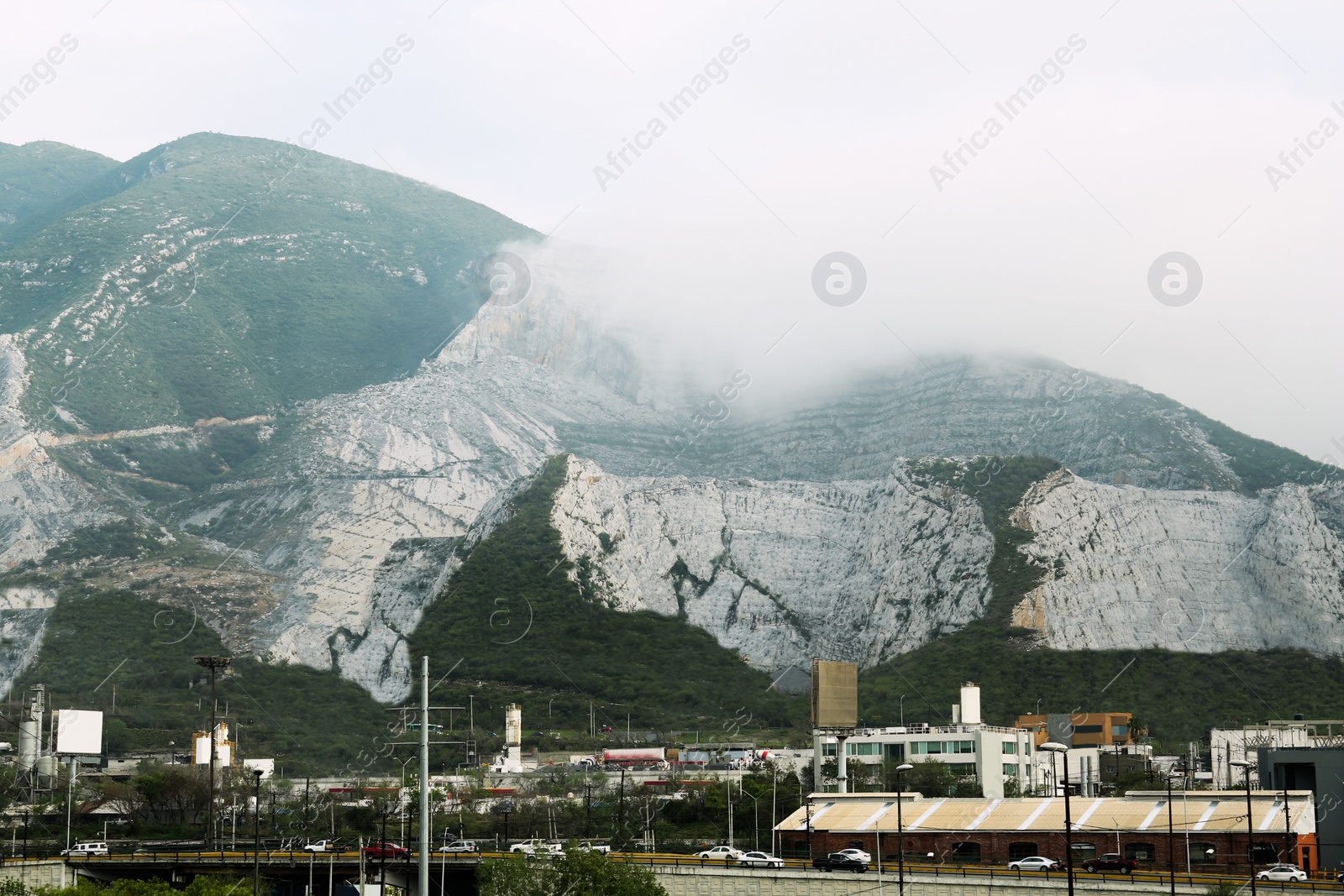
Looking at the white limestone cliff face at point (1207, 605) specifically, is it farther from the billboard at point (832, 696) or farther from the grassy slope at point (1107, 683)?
the billboard at point (832, 696)

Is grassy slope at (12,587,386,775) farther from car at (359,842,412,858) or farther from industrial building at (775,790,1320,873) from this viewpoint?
industrial building at (775,790,1320,873)

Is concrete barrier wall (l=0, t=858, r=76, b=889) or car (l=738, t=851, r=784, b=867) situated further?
concrete barrier wall (l=0, t=858, r=76, b=889)

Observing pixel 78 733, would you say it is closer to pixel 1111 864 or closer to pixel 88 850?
pixel 88 850

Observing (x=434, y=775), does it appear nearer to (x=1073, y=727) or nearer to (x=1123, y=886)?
(x=1073, y=727)

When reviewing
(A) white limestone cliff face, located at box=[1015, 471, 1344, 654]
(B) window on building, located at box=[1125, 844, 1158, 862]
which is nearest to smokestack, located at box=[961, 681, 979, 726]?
(A) white limestone cliff face, located at box=[1015, 471, 1344, 654]

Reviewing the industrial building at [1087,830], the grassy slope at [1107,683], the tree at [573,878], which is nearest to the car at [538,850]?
the tree at [573,878]

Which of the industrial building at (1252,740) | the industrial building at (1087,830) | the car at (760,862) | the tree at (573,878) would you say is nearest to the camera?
the tree at (573,878)
